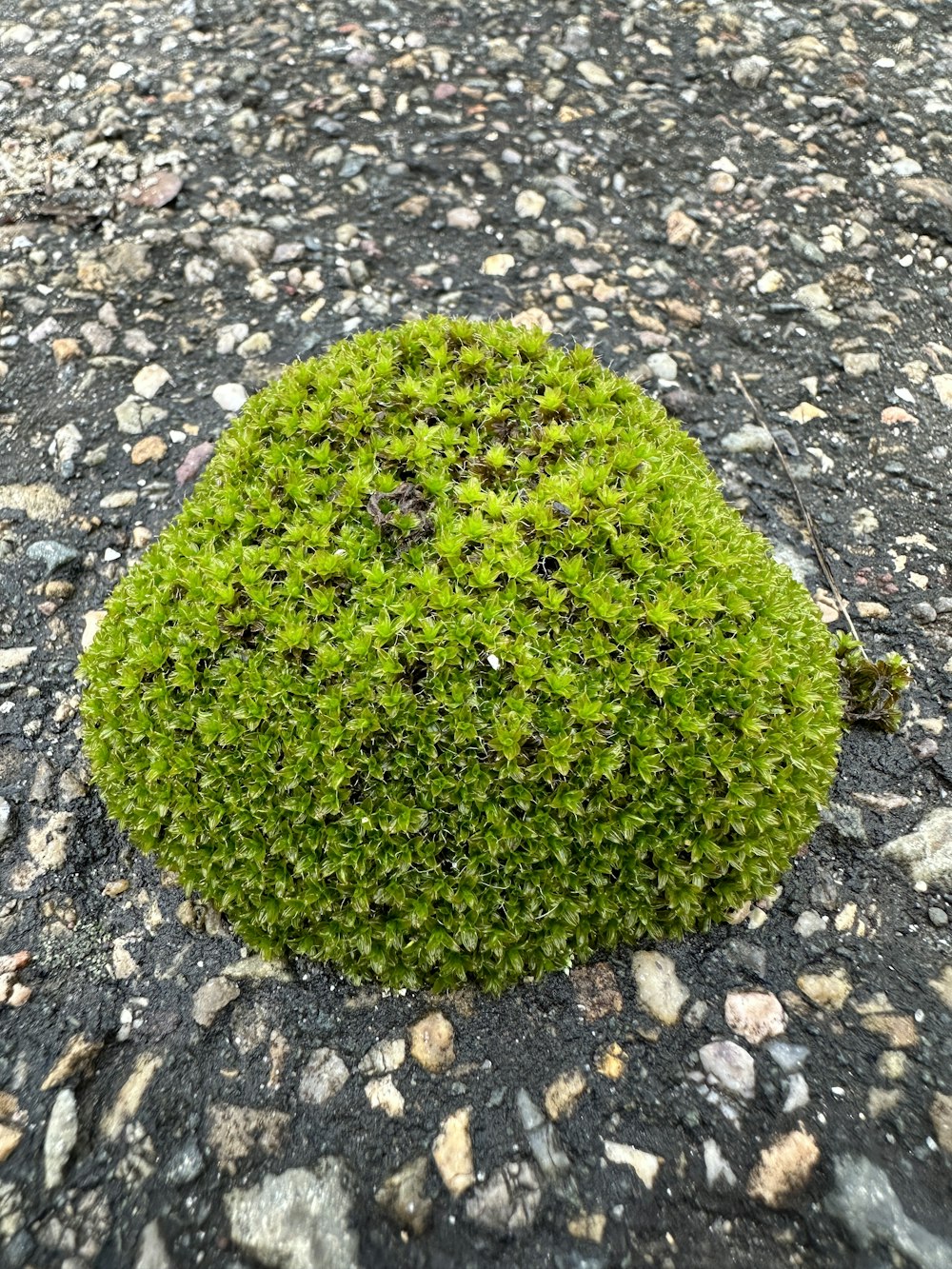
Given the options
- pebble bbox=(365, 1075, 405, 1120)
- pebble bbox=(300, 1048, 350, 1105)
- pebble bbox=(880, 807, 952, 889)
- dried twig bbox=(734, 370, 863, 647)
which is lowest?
pebble bbox=(365, 1075, 405, 1120)

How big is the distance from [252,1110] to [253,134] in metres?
6.22

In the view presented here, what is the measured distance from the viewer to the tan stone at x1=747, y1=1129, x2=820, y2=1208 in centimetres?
291

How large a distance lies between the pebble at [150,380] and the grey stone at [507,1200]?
4.36 meters

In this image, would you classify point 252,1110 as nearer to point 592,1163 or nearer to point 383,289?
point 592,1163

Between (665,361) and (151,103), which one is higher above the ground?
(151,103)

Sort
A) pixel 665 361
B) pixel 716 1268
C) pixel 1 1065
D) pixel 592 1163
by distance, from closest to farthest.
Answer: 1. pixel 716 1268
2. pixel 592 1163
3. pixel 1 1065
4. pixel 665 361

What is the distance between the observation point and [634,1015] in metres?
3.35

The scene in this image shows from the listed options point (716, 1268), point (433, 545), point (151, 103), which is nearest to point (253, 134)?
point (151, 103)

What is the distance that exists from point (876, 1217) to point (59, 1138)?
256cm

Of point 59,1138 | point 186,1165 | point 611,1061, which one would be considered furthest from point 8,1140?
point 611,1061

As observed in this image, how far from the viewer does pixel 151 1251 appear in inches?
110

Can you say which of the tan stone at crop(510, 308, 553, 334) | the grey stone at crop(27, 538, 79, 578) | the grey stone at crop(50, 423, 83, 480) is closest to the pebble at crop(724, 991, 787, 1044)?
the grey stone at crop(27, 538, 79, 578)

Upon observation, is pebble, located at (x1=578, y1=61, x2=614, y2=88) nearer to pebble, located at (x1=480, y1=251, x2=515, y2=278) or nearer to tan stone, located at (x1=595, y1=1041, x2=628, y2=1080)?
pebble, located at (x1=480, y1=251, x2=515, y2=278)

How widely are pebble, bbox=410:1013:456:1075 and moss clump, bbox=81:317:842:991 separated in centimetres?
15
